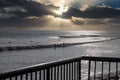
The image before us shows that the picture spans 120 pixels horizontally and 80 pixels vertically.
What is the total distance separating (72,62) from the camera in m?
7.35

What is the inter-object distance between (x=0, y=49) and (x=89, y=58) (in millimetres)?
96776

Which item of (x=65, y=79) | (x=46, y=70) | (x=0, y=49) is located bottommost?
(x=0, y=49)

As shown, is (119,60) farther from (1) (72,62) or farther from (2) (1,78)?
(2) (1,78)

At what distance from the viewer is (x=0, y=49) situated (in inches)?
4050

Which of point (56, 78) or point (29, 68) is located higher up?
point (29, 68)

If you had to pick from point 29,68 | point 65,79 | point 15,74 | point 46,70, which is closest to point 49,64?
point 46,70

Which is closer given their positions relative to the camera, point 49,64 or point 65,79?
point 49,64

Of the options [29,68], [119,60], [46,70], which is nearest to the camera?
[29,68]

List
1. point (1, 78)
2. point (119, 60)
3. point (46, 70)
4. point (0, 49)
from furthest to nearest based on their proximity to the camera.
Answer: point (0, 49) → point (119, 60) → point (46, 70) → point (1, 78)

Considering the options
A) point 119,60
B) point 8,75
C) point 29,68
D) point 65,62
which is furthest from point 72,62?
point 8,75

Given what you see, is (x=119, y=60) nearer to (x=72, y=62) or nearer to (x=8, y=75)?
(x=72, y=62)

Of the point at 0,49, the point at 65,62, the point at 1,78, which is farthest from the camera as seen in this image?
the point at 0,49

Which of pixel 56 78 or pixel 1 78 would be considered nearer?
pixel 1 78

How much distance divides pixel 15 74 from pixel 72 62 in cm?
251
